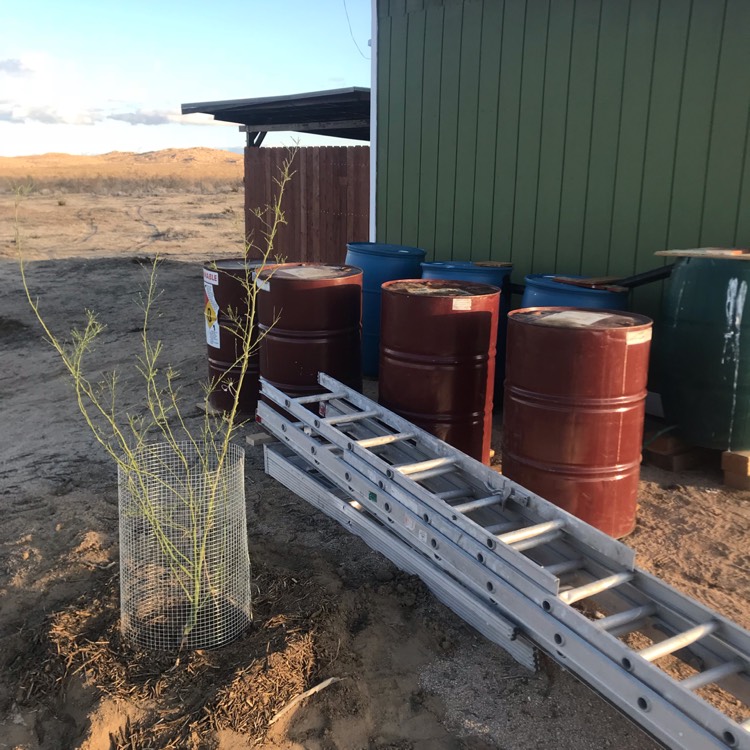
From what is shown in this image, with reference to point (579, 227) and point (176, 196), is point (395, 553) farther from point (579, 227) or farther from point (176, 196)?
point (176, 196)

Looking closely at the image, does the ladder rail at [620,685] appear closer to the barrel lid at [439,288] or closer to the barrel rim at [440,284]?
the barrel rim at [440,284]

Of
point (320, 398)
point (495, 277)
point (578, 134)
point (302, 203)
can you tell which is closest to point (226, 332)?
point (320, 398)

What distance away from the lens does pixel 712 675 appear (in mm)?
2555

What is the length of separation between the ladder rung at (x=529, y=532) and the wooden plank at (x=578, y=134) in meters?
3.96

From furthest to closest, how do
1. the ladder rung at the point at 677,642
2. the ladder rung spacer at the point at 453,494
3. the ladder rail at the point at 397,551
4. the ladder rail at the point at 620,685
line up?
the ladder rung spacer at the point at 453,494 < the ladder rail at the point at 397,551 < the ladder rung at the point at 677,642 < the ladder rail at the point at 620,685

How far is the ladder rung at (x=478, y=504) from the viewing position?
3.54 metres

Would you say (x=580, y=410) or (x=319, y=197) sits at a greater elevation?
(x=319, y=197)

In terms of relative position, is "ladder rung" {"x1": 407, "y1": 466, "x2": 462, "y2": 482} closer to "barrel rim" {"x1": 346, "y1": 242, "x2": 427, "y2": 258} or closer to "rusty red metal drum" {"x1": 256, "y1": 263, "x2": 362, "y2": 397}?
"rusty red metal drum" {"x1": 256, "y1": 263, "x2": 362, "y2": 397}

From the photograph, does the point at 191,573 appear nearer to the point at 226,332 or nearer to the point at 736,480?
the point at 226,332

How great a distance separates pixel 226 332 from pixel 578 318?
3036mm

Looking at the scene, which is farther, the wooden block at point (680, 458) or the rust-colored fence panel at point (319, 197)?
the rust-colored fence panel at point (319, 197)

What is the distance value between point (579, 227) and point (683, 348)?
192 cm

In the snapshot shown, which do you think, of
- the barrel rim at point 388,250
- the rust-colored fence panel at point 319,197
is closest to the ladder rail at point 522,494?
the barrel rim at point 388,250

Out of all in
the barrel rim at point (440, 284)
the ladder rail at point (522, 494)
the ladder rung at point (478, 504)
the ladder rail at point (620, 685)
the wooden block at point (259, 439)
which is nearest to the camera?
the ladder rail at point (620, 685)
